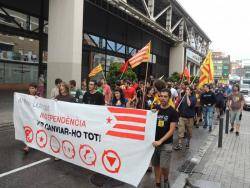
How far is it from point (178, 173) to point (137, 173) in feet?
5.74

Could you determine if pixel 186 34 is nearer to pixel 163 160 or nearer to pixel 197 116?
pixel 197 116

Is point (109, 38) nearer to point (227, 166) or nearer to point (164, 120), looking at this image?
point (227, 166)

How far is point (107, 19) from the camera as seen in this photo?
24.2 metres

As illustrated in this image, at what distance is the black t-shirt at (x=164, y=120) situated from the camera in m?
4.97

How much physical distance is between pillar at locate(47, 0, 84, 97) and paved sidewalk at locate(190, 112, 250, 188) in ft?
26.7

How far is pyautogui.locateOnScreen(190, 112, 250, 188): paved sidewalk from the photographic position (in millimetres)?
6062

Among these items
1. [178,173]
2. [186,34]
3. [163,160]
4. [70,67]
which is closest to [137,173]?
[163,160]

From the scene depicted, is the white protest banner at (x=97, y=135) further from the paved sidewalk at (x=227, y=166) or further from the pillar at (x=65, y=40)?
the pillar at (x=65, y=40)

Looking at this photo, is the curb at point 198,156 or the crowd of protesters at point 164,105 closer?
the crowd of protesters at point 164,105

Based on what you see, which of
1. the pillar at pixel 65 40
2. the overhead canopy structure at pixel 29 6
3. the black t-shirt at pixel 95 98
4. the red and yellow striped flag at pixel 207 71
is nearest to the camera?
the black t-shirt at pixel 95 98

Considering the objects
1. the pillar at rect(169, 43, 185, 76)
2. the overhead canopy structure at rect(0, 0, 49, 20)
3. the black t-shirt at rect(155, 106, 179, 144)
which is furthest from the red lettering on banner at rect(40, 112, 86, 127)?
the pillar at rect(169, 43, 185, 76)

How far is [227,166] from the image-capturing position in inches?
276

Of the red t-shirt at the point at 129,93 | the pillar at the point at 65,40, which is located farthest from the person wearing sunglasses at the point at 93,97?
the pillar at the point at 65,40

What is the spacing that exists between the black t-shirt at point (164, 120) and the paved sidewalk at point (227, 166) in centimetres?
157
